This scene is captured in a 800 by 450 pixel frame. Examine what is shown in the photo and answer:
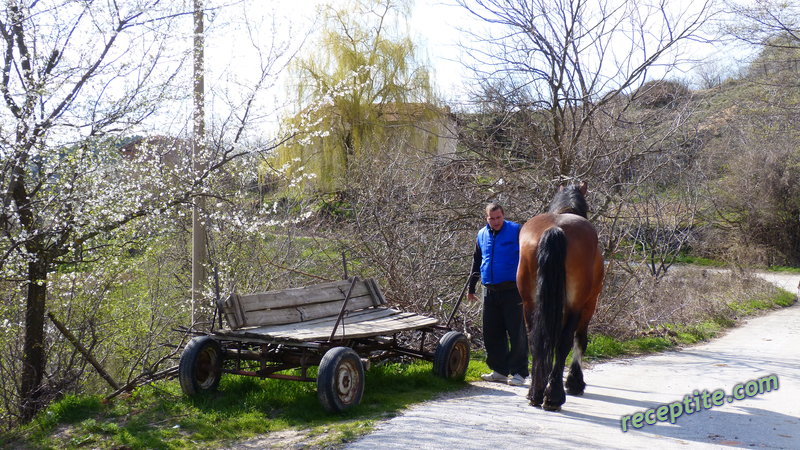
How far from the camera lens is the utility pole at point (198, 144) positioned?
8.96 m

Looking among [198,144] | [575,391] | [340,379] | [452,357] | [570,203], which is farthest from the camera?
[198,144]

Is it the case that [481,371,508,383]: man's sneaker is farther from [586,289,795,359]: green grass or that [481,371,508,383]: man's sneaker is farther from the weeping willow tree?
the weeping willow tree

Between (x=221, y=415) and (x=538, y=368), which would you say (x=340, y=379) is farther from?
(x=538, y=368)

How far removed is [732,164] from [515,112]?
2116 cm

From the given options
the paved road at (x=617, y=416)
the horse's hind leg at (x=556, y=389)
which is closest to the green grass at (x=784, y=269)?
the paved road at (x=617, y=416)

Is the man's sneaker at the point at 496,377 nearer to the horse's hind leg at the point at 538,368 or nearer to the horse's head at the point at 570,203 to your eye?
the horse's hind leg at the point at 538,368

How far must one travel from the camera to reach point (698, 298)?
1448 centimetres

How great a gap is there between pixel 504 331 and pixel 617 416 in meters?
1.68

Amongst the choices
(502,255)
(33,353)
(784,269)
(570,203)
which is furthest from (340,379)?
(784,269)

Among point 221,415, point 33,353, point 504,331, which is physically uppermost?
point 504,331

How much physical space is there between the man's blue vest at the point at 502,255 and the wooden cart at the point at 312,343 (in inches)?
29.9

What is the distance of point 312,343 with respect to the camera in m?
5.84

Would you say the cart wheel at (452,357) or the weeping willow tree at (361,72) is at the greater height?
the weeping willow tree at (361,72)

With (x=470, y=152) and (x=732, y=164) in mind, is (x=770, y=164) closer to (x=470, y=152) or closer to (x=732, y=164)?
(x=732, y=164)
